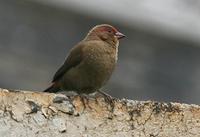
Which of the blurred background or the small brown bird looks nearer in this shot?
the small brown bird

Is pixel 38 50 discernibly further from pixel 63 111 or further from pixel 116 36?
pixel 63 111

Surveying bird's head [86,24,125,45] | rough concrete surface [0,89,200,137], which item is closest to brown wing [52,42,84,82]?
bird's head [86,24,125,45]

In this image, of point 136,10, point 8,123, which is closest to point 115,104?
point 8,123

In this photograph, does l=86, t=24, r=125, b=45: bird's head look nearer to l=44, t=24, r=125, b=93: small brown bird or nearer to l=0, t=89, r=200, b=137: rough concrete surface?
l=44, t=24, r=125, b=93: small brown bird

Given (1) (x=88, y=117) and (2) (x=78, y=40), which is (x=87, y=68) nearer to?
(1) (x=88, y=117)

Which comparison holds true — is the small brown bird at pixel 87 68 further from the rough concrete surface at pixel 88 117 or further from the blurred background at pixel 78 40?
the blurred background at pixel 78 40

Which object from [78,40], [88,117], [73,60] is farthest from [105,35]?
[78,40]
